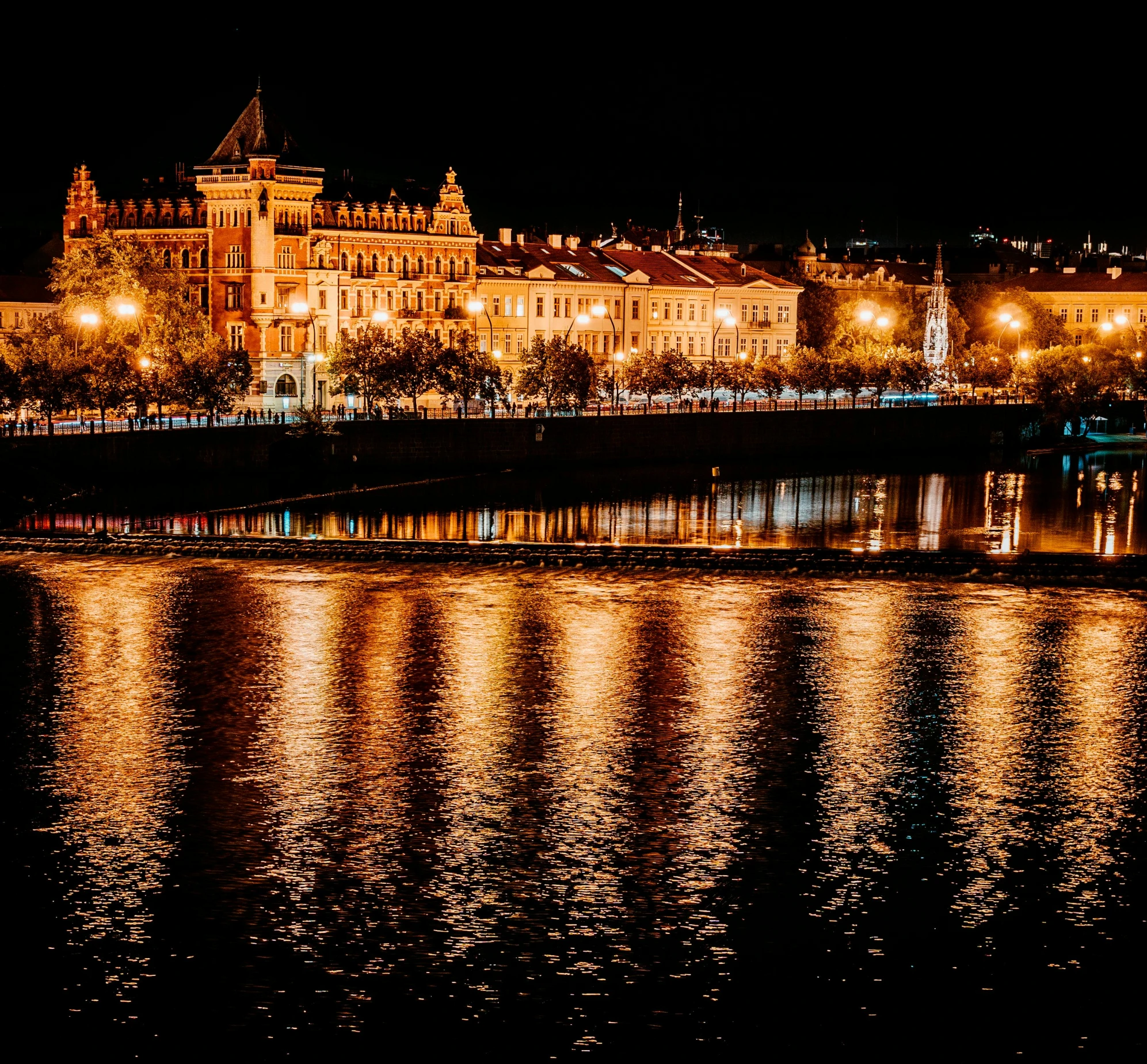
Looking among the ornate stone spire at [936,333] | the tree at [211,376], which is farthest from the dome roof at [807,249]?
the tree at [211,376]

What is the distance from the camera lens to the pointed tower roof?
102 metres

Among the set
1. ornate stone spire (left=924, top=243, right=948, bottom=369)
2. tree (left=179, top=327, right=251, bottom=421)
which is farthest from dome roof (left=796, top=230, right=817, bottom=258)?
tree (left=179, top=327, right=251, bottom=421)

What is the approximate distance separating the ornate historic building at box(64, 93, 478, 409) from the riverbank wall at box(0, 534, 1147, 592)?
Result: 136 feet

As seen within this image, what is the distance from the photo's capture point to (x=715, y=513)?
7075 cm

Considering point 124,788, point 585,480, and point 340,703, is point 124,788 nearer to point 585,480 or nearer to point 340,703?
point 340,703

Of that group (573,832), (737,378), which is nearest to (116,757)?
(573,832)

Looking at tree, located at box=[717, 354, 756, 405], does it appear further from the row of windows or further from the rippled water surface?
the rippled water surface

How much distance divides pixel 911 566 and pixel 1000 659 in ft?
45.5

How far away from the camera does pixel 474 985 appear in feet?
66.1

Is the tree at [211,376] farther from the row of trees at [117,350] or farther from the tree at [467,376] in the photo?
the tree at [467,376]

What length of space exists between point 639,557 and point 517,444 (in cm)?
3623

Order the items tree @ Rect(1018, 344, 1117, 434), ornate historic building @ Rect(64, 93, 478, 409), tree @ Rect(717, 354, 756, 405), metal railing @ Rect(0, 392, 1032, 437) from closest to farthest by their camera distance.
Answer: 1. metal railing @ Rect(0, 392, 1032, 437)
2. ornate historic building @ Rect(64, 93, 478, 409)
3. tree @ Rect(717, 354, 756, 405)
4. tree @ Rect(1018, 344, 1117, 434)

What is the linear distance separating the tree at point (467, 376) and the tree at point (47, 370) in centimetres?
1889

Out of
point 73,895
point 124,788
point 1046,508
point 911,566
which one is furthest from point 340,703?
point 1046,508
